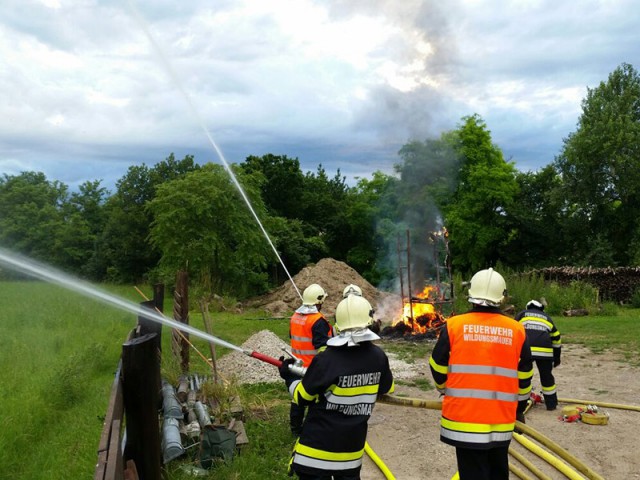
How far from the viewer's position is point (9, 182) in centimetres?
5556

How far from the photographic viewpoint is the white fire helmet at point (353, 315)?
14.6ft

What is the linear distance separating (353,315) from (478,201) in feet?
113

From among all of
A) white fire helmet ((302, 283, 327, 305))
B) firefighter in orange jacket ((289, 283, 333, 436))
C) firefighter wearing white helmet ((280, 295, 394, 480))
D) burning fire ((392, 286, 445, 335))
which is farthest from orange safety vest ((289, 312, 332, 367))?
burning fire ((392, 286, 445, 335))

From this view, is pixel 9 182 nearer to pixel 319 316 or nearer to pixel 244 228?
pixel 244 228

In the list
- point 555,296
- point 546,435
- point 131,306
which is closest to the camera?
point 546,435

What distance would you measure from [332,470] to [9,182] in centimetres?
6037

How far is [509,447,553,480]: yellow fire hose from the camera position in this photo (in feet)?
18.9

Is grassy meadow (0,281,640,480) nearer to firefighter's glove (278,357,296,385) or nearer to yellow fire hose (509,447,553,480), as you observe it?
firefighter's glove (278,357,296,385)

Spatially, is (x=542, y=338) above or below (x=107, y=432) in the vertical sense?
below

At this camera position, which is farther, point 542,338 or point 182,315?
point 182,315

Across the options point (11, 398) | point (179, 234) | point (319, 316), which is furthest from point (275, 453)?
point (179, 234)

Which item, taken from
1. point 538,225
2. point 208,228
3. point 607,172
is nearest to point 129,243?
point 208,228

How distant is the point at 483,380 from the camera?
448 centimetres

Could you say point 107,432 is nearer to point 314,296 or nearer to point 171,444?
point 171,444
